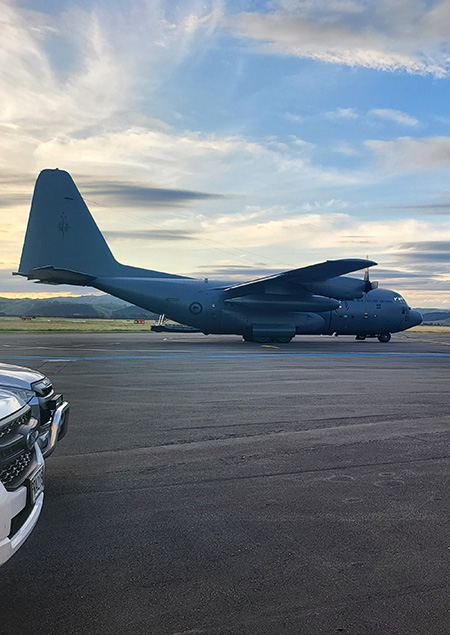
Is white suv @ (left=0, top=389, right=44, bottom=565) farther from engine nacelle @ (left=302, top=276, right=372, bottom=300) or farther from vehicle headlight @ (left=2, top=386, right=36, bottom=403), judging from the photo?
engine nacelle @ (left=302, top=276, right=372, bottom=300)

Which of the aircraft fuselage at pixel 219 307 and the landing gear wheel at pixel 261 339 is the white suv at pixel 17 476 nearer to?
the aircraft fuselage at pixel 219 307

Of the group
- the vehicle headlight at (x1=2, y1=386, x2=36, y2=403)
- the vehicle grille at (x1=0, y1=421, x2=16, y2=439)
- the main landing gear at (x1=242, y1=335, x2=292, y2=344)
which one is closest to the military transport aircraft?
the main landing gear at (x1=242, y1=335, x2=292, y2=344)

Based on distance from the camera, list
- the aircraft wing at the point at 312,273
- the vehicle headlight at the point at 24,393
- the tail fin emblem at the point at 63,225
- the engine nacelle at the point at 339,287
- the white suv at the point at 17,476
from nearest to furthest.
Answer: the white suv at the point at 17,476, the vehicle headlight at the point at 24,393, the aircraft wing at the point at 312,273, the tail fin emblem at the point at 63,225, the engine nacelle at the point at 339,287

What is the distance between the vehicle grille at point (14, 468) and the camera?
364cm

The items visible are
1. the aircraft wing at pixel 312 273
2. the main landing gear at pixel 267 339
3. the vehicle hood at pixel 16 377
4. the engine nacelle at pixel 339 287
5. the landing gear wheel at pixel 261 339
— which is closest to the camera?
the vehicle hood at pixel 16 377

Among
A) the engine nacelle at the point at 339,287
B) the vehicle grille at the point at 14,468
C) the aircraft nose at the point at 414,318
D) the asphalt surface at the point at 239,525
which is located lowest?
the asphalt surface at the point at 239,525

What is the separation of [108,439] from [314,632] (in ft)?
18.3

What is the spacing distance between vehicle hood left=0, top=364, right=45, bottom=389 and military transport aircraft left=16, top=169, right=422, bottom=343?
25506 millimetres

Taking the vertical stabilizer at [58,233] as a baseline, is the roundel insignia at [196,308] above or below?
below

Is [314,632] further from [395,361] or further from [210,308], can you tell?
[210,308]

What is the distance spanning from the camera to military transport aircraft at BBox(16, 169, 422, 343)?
31891mm

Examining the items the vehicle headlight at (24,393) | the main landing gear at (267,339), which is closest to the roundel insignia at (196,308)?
the main landing gear at (267,339)

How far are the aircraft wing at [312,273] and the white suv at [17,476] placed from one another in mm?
26103

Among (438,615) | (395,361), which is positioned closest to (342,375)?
(395,361)
